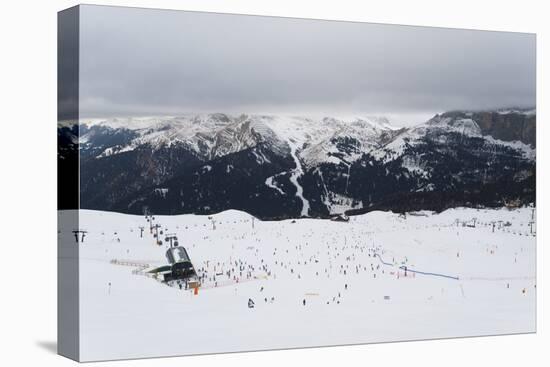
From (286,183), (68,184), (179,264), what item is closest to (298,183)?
(286,183)

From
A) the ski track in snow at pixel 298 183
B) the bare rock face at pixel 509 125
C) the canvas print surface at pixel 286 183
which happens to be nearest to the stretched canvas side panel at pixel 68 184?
the canvas print surface at pixel 286 183

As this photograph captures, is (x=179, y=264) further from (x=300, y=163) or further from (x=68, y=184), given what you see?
(x=300, y=163)

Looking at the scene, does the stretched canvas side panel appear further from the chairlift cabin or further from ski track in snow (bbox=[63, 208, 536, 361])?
the chairlift cabin

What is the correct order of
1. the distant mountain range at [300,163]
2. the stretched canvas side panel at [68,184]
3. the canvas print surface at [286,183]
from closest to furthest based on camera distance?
the stretched canvas side panel at [68,184], the canvas print surface at [286,183], the distant mountain range at [300,163]

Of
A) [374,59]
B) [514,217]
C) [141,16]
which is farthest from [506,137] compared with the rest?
[141,16]

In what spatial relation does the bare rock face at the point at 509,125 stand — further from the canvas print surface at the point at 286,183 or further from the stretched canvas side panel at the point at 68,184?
the stretched canvas side panel at the point at 68,184
